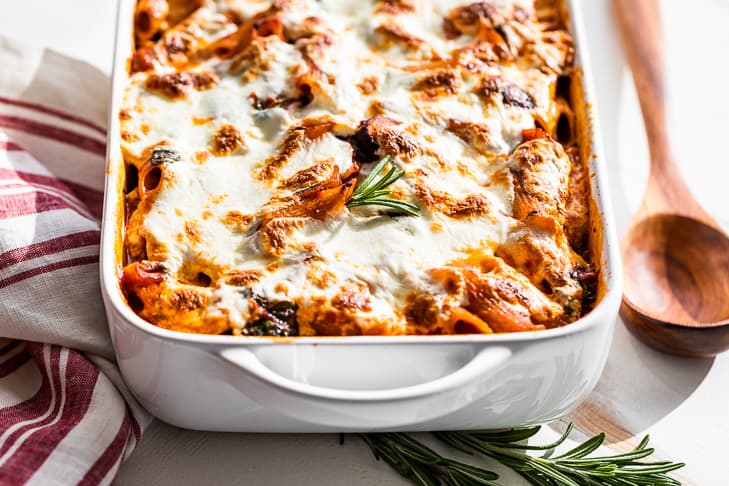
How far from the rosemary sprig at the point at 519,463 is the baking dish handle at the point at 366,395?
26 cm

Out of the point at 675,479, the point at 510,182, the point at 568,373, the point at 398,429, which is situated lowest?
the point at 675,479

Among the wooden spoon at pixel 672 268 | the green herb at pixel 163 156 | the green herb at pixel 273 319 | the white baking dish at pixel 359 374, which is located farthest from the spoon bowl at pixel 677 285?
the green herb at pixel 163 156

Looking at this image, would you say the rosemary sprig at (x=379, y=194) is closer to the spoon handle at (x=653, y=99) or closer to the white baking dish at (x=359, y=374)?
the white baking dish at (x=359, y=374)

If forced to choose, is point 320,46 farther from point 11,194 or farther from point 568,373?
point 568,373

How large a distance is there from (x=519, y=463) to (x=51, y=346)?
1196mm

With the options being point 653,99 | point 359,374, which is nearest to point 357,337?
point 359,374

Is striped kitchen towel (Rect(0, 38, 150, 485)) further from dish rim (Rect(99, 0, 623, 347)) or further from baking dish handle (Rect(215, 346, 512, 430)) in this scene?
baking dish handle (Rect(215, 346, 512, 430))

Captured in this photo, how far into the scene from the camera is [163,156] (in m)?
2.47

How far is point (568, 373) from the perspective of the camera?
212 cm

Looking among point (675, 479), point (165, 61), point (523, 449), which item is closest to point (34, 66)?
point (165, 61)

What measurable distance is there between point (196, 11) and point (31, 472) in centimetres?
150

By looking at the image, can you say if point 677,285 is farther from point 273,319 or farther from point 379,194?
point 273,319

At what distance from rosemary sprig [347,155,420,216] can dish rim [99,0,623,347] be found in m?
0.40

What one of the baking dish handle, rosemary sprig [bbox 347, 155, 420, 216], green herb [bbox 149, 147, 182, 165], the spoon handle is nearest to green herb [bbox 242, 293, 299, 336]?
the baking dish handle
